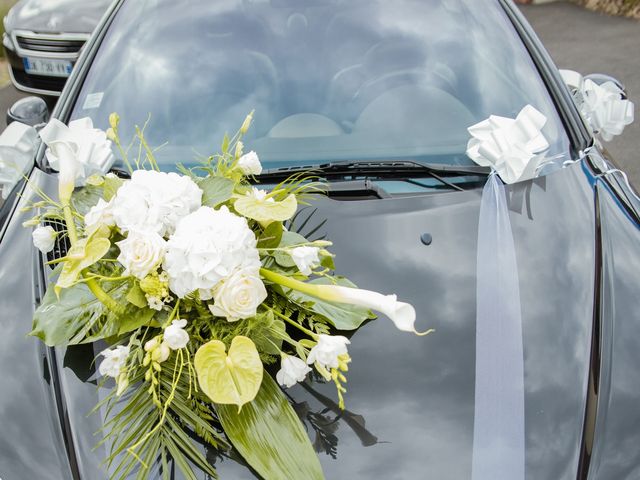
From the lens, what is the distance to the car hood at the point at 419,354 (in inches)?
61.6

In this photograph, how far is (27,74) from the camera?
4789mm

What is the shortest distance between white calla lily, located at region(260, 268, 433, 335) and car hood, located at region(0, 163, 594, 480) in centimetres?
23

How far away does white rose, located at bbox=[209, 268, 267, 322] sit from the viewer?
147 centimetres

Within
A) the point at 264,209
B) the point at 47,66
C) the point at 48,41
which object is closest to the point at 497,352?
the point at 264,209

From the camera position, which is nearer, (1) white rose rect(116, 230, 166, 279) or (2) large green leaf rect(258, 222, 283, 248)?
(1) white rose rect(116, 230, 166, 279)

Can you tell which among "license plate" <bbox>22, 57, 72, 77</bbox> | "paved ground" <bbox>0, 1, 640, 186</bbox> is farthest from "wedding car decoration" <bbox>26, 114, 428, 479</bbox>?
"paved ground" <bbox>0, 1, 640, 186</bbox>

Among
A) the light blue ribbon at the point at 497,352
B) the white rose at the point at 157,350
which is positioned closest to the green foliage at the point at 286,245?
the white rose at the point at 157,350

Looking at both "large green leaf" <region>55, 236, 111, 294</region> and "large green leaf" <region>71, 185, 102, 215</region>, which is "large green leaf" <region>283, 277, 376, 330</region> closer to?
"large green leaf" <region>55, 236, 111, 294</region>

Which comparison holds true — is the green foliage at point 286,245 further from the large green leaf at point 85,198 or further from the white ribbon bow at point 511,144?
the white ribbon bow at point 511,144

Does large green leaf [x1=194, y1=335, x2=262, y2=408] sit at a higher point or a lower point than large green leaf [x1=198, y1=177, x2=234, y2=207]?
lower

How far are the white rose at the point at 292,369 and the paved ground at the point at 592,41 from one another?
12.2 ft

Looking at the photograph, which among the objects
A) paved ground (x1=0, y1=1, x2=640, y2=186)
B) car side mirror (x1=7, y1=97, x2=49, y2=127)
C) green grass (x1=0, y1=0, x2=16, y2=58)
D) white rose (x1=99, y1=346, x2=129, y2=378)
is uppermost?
white rose (x1=99, y1=346, x2=129, y2=378)

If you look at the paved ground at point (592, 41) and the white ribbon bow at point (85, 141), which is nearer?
the white ribbon bow at point (85, 141)

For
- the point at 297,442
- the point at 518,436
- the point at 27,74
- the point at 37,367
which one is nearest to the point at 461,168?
the point at 518,436
